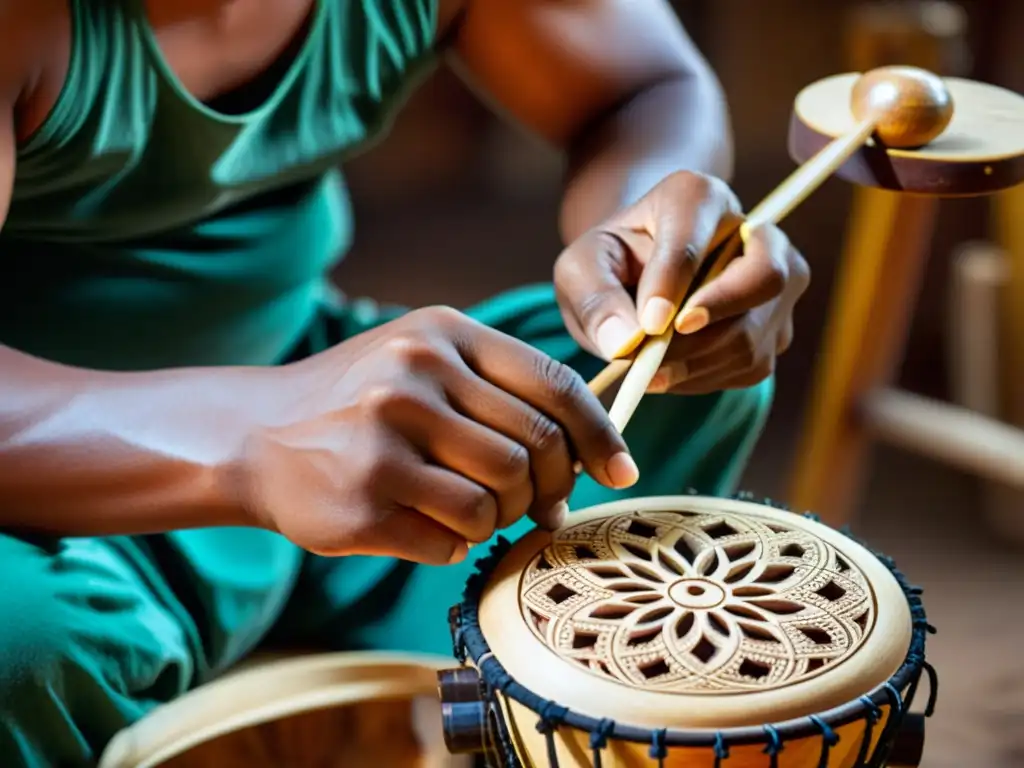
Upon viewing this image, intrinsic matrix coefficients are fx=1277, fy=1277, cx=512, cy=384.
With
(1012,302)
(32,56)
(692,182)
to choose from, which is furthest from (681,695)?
(1012,302)

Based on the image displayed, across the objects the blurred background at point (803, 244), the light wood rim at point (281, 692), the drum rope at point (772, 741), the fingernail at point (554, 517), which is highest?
the fingernail at point (554, 517)

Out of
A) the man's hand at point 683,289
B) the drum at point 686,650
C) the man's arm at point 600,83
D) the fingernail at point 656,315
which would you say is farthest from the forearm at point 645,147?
the drum at point 686,650

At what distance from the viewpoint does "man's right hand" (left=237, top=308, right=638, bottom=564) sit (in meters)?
0.64

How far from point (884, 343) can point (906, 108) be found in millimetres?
525

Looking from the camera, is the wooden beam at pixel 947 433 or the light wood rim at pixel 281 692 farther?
the wooden beam at pixel 947 433

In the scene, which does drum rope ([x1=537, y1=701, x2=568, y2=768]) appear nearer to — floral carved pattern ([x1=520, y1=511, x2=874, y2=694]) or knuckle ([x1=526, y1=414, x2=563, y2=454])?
floral carved pattern ([x1=520, y1=511, x2=874, y2=694])

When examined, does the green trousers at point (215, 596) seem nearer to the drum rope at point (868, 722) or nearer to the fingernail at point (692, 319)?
the fingernail at point (692, 319)

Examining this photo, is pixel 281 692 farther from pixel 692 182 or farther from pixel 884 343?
Answer: pixel 884 343

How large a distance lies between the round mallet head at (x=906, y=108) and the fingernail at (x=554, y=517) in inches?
16.0

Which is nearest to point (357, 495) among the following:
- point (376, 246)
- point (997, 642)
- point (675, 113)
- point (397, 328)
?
point (397, 328)

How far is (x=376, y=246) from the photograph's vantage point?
243 cm

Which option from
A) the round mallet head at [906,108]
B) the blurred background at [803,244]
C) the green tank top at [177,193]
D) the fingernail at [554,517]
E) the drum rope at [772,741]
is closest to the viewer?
the drum rope at [772,741]

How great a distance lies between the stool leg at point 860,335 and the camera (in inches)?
51.3

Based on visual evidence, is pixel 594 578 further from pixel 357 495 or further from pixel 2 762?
pixel 2 762
